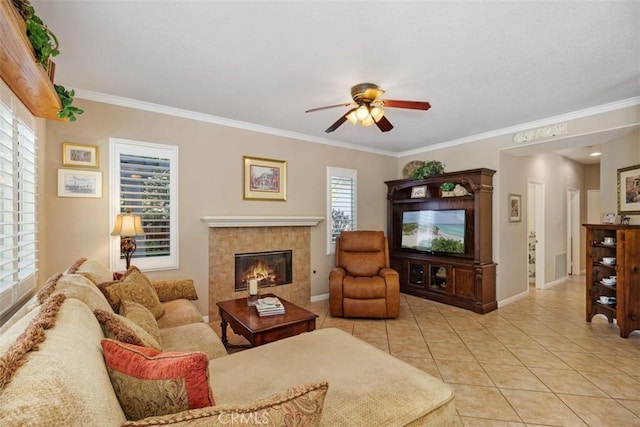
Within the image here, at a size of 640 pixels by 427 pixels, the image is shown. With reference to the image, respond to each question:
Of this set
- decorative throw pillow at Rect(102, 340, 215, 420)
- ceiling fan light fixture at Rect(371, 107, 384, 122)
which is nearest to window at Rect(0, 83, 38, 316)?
decorative throw pillow at Rect(102, 340, 215, 420)

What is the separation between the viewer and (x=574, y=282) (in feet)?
19.5

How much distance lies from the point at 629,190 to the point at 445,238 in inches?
83.7

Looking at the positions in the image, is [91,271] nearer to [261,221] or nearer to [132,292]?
[132,292]

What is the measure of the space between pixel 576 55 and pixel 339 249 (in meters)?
3.25

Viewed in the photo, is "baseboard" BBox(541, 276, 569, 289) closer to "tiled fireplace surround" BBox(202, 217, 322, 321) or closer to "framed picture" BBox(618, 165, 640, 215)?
"framed picture" BBox(618, 165, 640, 215)

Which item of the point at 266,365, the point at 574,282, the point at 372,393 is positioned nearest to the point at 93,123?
the point at 266,365

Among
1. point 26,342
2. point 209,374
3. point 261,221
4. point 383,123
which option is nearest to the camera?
point 26,342

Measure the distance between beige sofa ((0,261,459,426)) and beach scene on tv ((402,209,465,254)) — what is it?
323 centimetres

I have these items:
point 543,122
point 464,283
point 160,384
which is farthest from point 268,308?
point 543,122

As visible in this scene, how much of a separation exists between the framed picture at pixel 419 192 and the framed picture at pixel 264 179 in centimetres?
224

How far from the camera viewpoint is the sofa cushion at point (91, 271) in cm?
206

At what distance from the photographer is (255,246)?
4.14m

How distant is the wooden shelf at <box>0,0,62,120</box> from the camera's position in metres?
1.29

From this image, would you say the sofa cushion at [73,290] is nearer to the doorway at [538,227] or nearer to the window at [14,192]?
the window at [14,192]
